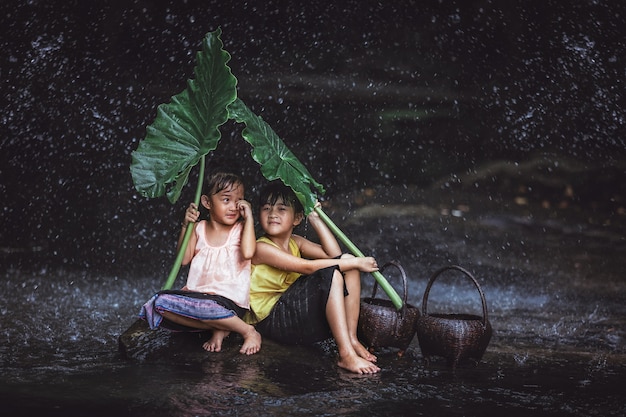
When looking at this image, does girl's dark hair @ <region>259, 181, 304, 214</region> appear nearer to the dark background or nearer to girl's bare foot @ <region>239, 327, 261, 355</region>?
girl's bare foot @ <region>239, 327, 261, 355</region>

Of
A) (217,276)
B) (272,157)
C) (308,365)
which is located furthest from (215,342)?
(272,157)

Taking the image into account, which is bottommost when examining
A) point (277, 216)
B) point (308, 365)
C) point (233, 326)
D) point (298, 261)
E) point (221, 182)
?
point (308, 365)

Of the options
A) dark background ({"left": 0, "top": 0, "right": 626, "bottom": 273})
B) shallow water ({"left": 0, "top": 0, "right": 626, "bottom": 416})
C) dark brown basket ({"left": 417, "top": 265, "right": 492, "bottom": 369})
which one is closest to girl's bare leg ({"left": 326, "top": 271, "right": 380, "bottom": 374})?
dark brown basket ({"left": 417, "top": 265, "right": 492, "bottom": 369})

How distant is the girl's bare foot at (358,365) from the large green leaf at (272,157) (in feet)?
2.04

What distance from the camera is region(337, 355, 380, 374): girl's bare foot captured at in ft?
9.64

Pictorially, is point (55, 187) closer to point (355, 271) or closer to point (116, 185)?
point (116, 185)

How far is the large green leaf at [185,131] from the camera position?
305 cm

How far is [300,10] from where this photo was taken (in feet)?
23.6

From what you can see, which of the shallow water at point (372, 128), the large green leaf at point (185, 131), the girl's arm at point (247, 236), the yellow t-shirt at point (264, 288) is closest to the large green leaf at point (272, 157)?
the large green leaf at point (185, 131)

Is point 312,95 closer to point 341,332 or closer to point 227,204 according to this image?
point 227,204

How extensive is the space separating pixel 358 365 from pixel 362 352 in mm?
154

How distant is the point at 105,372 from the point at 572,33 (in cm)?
558

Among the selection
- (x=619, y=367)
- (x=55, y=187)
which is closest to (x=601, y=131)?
(x=619, y=367)

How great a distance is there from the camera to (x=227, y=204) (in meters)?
3.23
